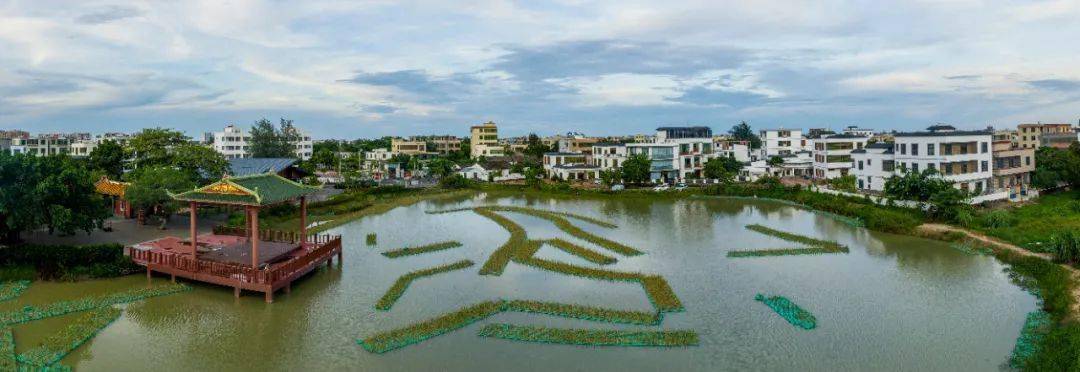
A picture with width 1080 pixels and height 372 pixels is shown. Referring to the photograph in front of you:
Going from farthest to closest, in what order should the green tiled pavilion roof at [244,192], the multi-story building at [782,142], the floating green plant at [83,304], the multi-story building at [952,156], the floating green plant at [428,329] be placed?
the multi-story building at [782,142], the multi-story building at [952,156], the green tiled pavilion roof at [244,192], the floating green plant at [83,304], the floating green plant at [428,329]

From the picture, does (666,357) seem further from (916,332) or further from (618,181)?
(618,181)

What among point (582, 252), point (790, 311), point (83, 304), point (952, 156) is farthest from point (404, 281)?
point (952, 156)

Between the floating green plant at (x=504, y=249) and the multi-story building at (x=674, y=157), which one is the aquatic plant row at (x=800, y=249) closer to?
the floating green plant at (x=504, y=249)

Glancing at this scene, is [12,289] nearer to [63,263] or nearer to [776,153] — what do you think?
[63,263]

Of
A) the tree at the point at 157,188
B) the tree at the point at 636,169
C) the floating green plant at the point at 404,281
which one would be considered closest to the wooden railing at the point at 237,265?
the floating green plant at the point at 404,281

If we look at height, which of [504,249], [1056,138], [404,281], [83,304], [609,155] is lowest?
[404,281]

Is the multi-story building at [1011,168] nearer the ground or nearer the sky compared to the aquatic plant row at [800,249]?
nearer the sky
